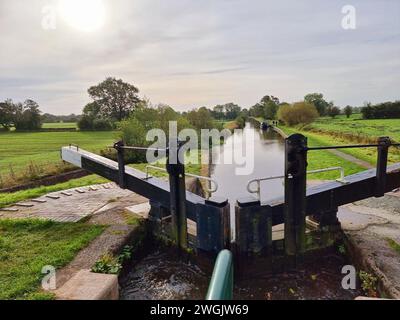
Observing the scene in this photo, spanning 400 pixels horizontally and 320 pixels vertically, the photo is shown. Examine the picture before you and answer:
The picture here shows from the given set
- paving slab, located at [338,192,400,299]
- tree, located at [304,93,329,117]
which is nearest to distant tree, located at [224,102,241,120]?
tree, located at [304,93,329,117]

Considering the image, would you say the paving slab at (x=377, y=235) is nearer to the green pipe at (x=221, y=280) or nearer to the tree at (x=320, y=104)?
the green pipe at (x=221, y=280)

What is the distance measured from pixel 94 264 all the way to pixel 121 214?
243 centimetres

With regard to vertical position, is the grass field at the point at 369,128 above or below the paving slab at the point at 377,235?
above

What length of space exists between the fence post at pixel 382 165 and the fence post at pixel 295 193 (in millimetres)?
1352

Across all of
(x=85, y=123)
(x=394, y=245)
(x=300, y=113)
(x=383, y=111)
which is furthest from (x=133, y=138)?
(x=383, y=111)

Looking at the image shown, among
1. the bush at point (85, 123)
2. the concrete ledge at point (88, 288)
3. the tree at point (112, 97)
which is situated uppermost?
the tree at point (112, 97)

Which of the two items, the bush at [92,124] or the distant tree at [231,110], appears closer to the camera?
the bush at [92,124]

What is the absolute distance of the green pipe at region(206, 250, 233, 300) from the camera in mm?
1322

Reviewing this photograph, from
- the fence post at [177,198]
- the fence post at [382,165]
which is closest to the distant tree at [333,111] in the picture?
the fence post at [382,165]

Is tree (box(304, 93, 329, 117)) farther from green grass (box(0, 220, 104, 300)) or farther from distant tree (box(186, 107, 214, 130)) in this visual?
green grass (box(0, 220, 104, 300))

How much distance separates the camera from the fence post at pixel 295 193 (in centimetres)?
516

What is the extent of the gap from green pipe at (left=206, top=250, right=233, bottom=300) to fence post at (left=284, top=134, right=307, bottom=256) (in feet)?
13.0
